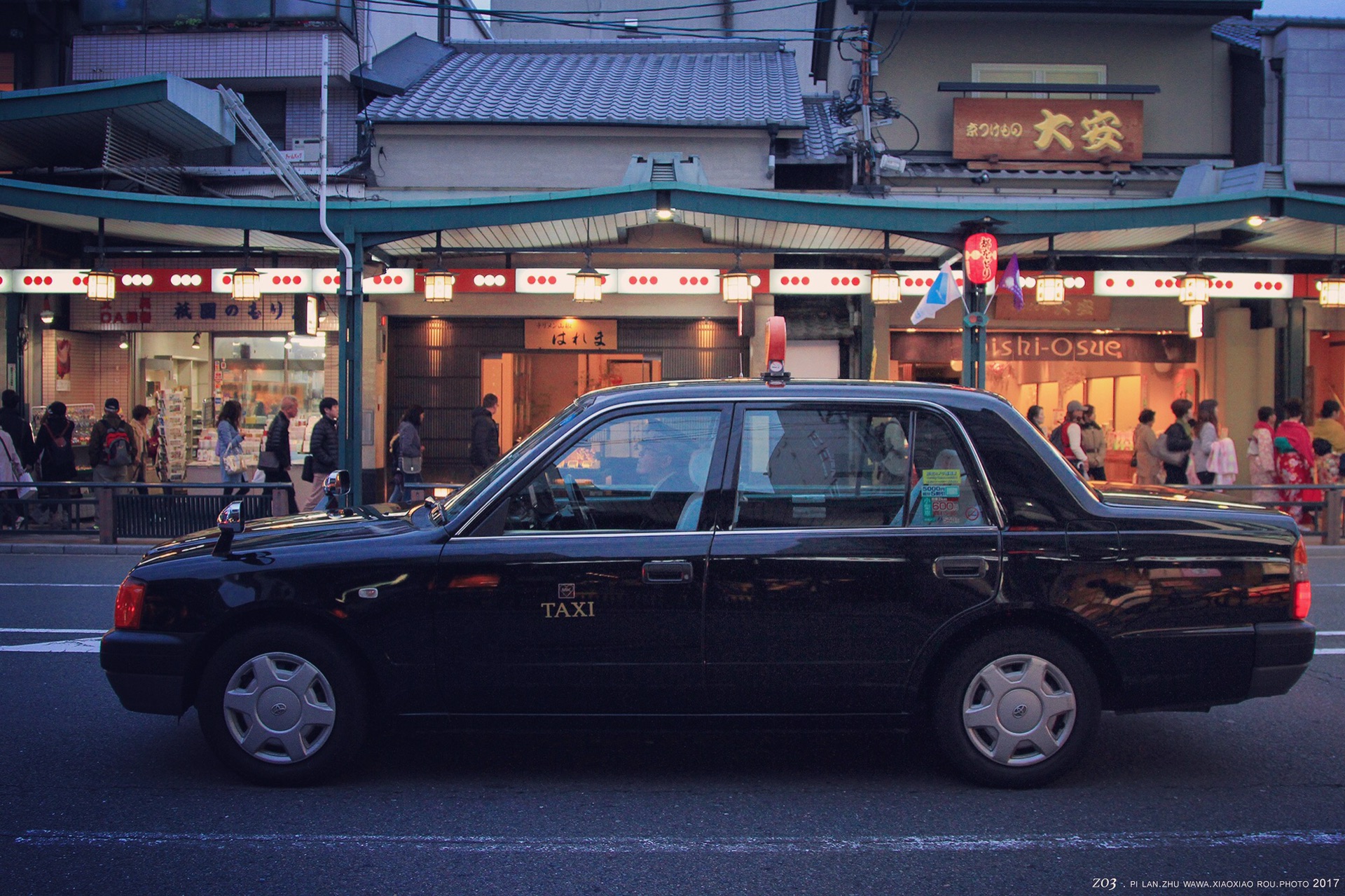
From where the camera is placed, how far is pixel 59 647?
24.0ft

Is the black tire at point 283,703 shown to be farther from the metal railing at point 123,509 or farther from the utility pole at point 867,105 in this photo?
the utility pole at point 867,105

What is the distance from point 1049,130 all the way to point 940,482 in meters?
14.1

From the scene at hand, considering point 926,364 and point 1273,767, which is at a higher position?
point 926,364

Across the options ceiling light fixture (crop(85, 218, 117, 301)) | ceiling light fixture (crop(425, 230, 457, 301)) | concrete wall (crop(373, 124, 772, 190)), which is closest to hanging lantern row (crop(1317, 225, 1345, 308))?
concrete wall (crop(373, 124, 772, 190))

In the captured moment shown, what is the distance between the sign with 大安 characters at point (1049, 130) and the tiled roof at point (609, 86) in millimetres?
2904

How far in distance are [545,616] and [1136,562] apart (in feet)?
8.38

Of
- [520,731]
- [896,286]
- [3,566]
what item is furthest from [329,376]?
[520,731]

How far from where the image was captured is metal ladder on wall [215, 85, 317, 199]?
15.3 meters

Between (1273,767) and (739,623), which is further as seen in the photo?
(1273,767)

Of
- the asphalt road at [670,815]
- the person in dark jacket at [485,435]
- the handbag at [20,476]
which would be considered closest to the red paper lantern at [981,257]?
the person in dark jacket at [485,435]

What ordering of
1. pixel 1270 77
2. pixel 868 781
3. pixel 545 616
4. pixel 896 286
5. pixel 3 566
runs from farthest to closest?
pixel 1270 77, pixel 896 286, pixel 3 566, pixel 868 781, pixel 545 616

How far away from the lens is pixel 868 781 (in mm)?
4680

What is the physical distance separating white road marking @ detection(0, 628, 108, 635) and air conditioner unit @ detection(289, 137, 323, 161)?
11.2m

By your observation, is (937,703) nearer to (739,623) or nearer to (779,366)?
(739,623)
